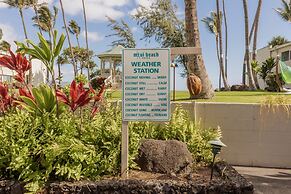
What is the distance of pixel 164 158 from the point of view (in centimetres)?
482

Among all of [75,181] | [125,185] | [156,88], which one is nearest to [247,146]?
[156,88]

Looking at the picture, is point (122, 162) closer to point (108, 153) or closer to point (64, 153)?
point (108, 153)

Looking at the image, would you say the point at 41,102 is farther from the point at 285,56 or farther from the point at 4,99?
the point at 285,56

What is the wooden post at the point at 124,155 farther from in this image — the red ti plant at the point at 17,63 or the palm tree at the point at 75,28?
the palm tree at the point at 75,28

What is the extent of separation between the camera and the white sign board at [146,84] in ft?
15.6

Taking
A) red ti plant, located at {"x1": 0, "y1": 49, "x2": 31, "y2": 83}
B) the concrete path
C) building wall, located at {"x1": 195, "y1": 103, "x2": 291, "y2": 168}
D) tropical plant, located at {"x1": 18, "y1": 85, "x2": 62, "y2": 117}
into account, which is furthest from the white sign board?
building wall, located at {"x1": 195, "y1": 103, "x2": 291, "y2": 168}

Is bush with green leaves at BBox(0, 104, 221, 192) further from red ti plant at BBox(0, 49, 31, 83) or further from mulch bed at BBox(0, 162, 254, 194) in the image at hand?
red ti plant at BBox(0, 49, 31, 83)

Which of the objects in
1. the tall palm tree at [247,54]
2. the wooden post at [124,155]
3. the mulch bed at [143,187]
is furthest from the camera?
the tall palm tree at [247,54]

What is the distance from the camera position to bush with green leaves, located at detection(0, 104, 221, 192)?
14.2 feet

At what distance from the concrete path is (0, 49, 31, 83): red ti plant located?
13.4ft

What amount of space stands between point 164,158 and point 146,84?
1105 millimetres

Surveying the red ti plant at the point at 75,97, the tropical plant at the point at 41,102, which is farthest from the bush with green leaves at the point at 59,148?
the red ti plant at the point at 75,97

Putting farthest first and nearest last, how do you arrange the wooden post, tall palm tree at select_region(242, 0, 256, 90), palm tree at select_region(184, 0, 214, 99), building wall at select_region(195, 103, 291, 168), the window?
the window, tall palm tree at select_region(242, 0, 256, 90), palm tree at select_region(184, 0, 214, 99), building wall at select_region(195, 103, 291, 168), the wooden post

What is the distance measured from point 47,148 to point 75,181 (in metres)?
0.57
